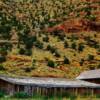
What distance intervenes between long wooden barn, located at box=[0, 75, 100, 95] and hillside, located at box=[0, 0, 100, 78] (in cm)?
936

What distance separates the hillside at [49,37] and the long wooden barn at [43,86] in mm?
9357

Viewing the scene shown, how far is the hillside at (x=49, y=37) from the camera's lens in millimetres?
68688

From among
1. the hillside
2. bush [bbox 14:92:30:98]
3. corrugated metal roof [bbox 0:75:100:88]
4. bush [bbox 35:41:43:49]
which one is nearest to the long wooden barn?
corrugated metal roof [bbox 0:75:100:88]

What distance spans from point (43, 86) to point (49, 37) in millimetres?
35695

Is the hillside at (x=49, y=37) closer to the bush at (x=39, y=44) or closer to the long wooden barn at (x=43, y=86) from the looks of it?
the bush at (x=39, y=44)

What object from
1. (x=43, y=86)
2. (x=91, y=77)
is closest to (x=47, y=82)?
(x=43, y=86)

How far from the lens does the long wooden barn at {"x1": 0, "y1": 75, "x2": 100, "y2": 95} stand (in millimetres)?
50319

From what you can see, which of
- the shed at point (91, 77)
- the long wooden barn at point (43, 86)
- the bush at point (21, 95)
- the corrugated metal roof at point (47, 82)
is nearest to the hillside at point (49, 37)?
the shed at point (91, 77)

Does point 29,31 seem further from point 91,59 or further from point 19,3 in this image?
point 91,59

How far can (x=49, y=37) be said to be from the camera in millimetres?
85625

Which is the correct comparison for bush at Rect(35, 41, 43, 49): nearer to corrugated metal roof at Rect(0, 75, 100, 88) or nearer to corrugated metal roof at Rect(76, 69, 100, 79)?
corrugated metal roof at Rect(76, 69, 100, 79)

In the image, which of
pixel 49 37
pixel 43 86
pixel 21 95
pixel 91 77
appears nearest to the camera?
pixel 21 95

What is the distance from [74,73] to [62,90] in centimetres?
1621

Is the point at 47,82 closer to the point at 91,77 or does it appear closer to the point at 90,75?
the point at 91,77
